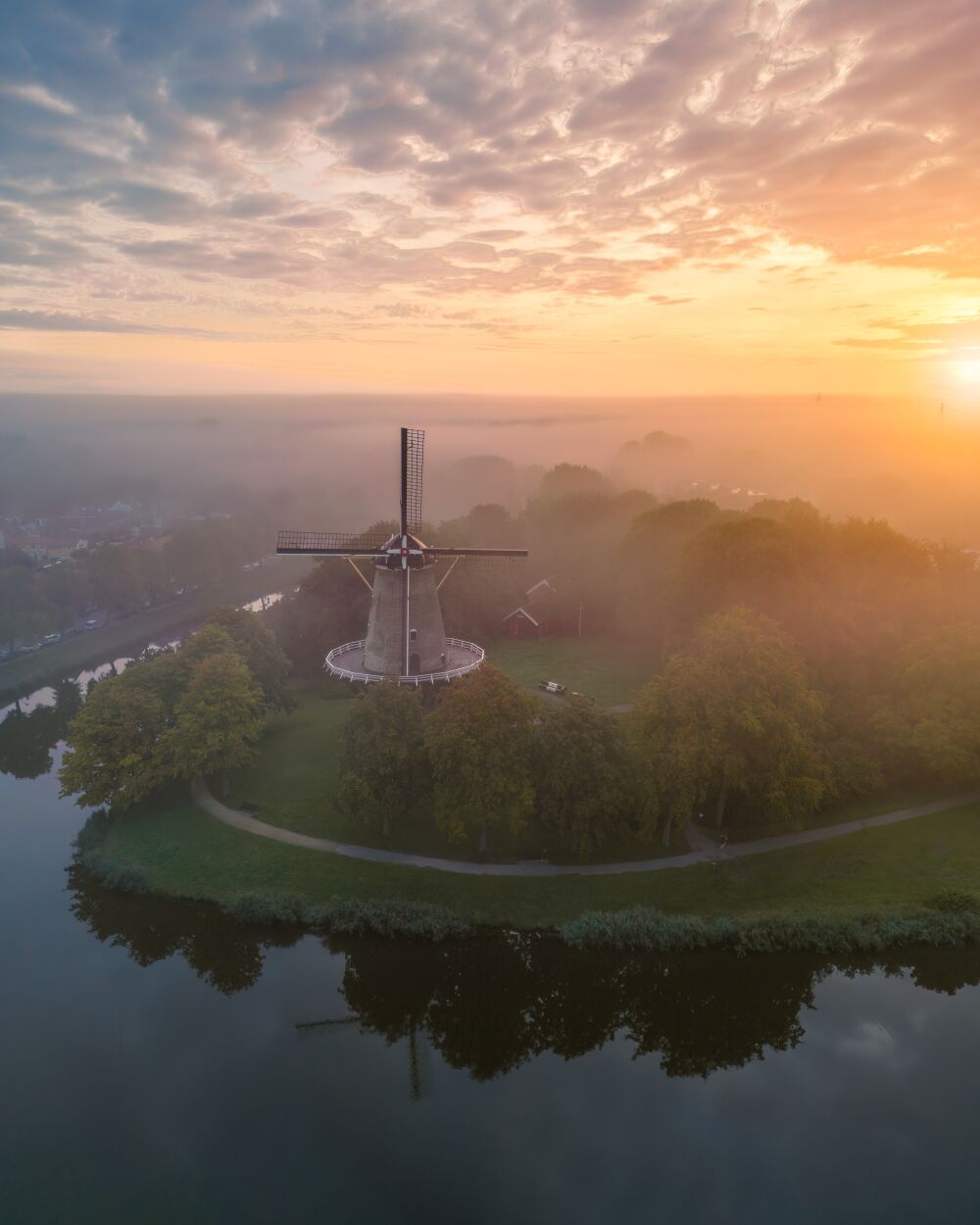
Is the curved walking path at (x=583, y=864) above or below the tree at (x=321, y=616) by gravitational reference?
below

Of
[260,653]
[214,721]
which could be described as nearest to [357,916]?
[214,721]

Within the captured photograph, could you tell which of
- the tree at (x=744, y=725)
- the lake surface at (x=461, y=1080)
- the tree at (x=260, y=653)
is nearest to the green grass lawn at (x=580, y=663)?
the tree at (x=744, y=725)

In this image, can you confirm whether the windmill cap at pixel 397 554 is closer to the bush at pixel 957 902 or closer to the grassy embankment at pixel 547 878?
the grassy embankment at pixel 547 878

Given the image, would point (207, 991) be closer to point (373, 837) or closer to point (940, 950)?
point (373, 837)

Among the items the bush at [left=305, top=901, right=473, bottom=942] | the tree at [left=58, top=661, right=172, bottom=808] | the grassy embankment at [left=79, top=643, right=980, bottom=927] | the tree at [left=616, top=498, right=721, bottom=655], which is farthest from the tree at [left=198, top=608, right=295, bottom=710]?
the tree at [left=616, top=498, right=721, bottom=655]

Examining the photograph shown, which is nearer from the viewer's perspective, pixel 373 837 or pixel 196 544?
pixel 373 837

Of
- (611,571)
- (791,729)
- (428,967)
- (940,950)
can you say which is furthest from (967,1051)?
(611,571)
